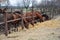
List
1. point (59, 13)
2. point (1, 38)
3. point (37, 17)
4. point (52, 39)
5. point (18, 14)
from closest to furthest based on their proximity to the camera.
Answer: point (52, 39) < point (1, 38) < point (18, 14) < point (37, 17) < point (59, 13)

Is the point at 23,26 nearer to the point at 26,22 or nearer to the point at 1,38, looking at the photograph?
the point at 26,22

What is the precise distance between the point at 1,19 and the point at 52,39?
4176 millimetres

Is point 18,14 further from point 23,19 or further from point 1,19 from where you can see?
point 1,19

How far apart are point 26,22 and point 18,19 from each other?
50.9 inches

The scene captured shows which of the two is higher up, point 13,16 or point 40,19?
point 13,16

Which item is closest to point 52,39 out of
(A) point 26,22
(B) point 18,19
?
(B) point 18,19

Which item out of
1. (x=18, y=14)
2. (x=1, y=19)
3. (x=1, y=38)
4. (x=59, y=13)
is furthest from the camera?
(x=59, y=13)

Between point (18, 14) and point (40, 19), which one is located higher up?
point (18, 14)

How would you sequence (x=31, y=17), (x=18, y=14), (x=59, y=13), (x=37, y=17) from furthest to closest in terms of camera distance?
1. (x=59, y=13)
2. (x=37, y=17)
3. (x=31, y=17)
4. (x=18, y=14)

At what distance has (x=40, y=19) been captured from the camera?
55.1ft

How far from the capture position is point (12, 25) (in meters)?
11.8

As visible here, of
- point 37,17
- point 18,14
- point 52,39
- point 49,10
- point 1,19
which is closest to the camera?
point 52,39

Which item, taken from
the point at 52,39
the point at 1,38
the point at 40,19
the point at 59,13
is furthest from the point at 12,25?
the point at 59,13

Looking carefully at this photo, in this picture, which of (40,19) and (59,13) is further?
(59,13)
